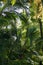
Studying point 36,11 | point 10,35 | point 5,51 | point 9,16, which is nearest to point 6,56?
point 5,51

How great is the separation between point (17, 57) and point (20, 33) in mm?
210

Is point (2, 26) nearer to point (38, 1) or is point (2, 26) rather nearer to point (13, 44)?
point (13, 44)

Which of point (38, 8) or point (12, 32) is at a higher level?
point (38, 8)

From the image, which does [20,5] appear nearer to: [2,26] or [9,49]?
[2,26]

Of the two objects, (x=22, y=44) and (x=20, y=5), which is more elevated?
(x=20, y=5)

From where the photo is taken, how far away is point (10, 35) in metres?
1.87

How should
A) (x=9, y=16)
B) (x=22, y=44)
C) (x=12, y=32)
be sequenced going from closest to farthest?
1. (x=9, y=16)
2. (x=12, y=32)
3. (x=22, y=44)

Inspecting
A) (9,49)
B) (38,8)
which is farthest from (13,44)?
(38,8)

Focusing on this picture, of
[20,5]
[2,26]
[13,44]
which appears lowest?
[13,44]

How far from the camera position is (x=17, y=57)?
79.1 inches

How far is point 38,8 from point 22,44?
1.15ft

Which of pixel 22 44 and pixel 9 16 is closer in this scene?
pixel 9 16

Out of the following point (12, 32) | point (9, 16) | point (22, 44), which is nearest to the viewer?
point (9, 16)

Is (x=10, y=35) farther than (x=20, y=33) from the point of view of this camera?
No
